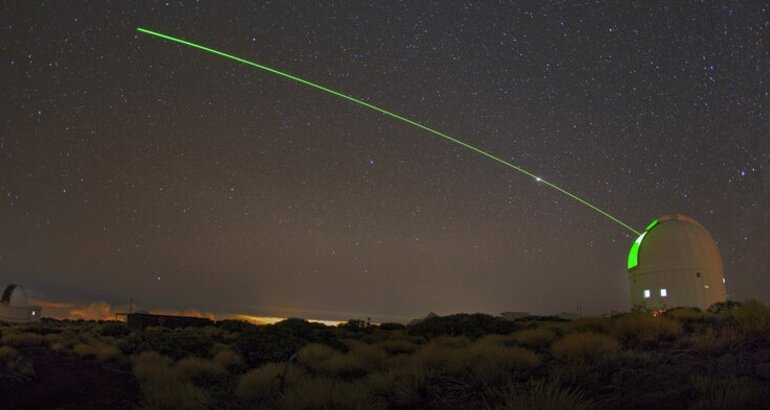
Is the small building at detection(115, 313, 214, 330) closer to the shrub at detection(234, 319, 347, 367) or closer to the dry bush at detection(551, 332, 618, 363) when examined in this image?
the shrub at detection(234, 319, 347, 367)

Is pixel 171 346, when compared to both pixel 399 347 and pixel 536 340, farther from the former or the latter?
pixel 536 340

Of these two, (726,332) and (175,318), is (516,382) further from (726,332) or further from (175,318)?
(175,318)

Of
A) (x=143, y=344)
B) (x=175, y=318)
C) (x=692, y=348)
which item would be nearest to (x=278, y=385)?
(x=692, y=348)

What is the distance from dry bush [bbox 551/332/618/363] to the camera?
998 cm

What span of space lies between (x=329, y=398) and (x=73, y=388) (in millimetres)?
8146

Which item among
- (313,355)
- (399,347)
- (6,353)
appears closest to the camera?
(313,355)

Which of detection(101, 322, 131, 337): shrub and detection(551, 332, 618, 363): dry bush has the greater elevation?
detection(551, 332, 618, 363): dry bush

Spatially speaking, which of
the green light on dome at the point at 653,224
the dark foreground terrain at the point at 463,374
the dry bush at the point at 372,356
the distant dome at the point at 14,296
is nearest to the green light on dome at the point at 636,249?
the green light on dome at the point at 653,224

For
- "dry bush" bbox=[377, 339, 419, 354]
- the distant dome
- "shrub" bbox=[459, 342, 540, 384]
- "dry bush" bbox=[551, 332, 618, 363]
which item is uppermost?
the distant dome

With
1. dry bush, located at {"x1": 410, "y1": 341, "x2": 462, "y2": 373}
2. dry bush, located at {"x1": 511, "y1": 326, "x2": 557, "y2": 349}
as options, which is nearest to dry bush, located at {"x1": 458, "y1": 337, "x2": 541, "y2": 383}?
dry bush, located at {"x1": 410, "y1": 341, "x2": 462, "y2": 373}

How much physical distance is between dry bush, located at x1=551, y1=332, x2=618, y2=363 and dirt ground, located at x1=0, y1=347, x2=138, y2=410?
841 cm

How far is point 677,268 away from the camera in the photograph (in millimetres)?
41781

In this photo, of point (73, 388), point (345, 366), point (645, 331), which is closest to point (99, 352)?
point (73, 388)

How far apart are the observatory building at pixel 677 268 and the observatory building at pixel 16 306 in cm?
6264
